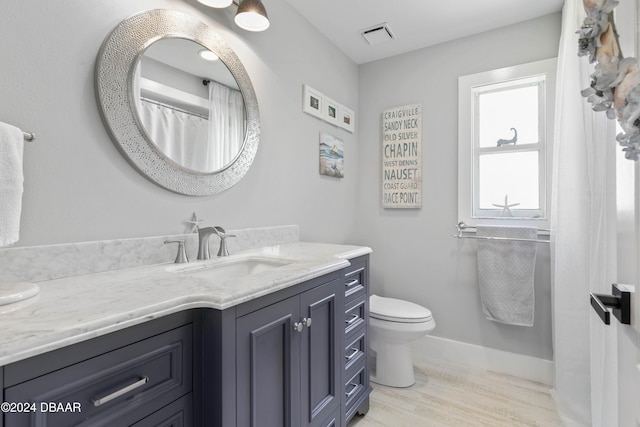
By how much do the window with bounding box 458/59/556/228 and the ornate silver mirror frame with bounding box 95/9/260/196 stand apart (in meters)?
1.79

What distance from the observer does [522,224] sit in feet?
7.30

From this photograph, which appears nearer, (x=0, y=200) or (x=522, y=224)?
(x=0, y=200)

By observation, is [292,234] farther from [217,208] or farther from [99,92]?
[99,92]

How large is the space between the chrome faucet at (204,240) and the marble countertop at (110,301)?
15cm

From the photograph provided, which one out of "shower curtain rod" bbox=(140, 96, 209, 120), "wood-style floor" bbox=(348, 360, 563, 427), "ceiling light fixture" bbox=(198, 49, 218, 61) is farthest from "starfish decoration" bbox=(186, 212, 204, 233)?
"wood-style floor" bbox=(348, 360, 563, 427)

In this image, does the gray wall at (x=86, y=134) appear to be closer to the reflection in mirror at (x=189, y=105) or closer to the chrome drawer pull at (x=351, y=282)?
the reflection in mirror at (x=189, y=105)

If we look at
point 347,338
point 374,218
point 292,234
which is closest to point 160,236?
point 292,234

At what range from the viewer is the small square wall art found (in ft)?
7.77

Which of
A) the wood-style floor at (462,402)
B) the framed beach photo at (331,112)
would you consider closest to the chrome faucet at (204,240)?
the wood-style floor at (462,402)

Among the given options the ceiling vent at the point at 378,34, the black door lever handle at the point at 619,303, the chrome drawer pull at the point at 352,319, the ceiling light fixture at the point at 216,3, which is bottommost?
the chrome drawer pull at the point at 352,319

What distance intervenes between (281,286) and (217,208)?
2.37 feet

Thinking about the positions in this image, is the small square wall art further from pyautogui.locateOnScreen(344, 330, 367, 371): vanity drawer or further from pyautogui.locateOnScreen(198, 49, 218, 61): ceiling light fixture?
pyautogui.locateOnScreen(344, 330, 367, 371): vanity drawer

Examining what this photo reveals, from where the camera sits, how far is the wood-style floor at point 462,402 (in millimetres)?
1755

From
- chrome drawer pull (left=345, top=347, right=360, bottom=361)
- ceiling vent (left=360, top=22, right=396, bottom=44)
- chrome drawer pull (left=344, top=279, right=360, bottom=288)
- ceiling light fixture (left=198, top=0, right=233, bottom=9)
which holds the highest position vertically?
ceiling vent (left=360, top=22, right=396, bottom=44)
